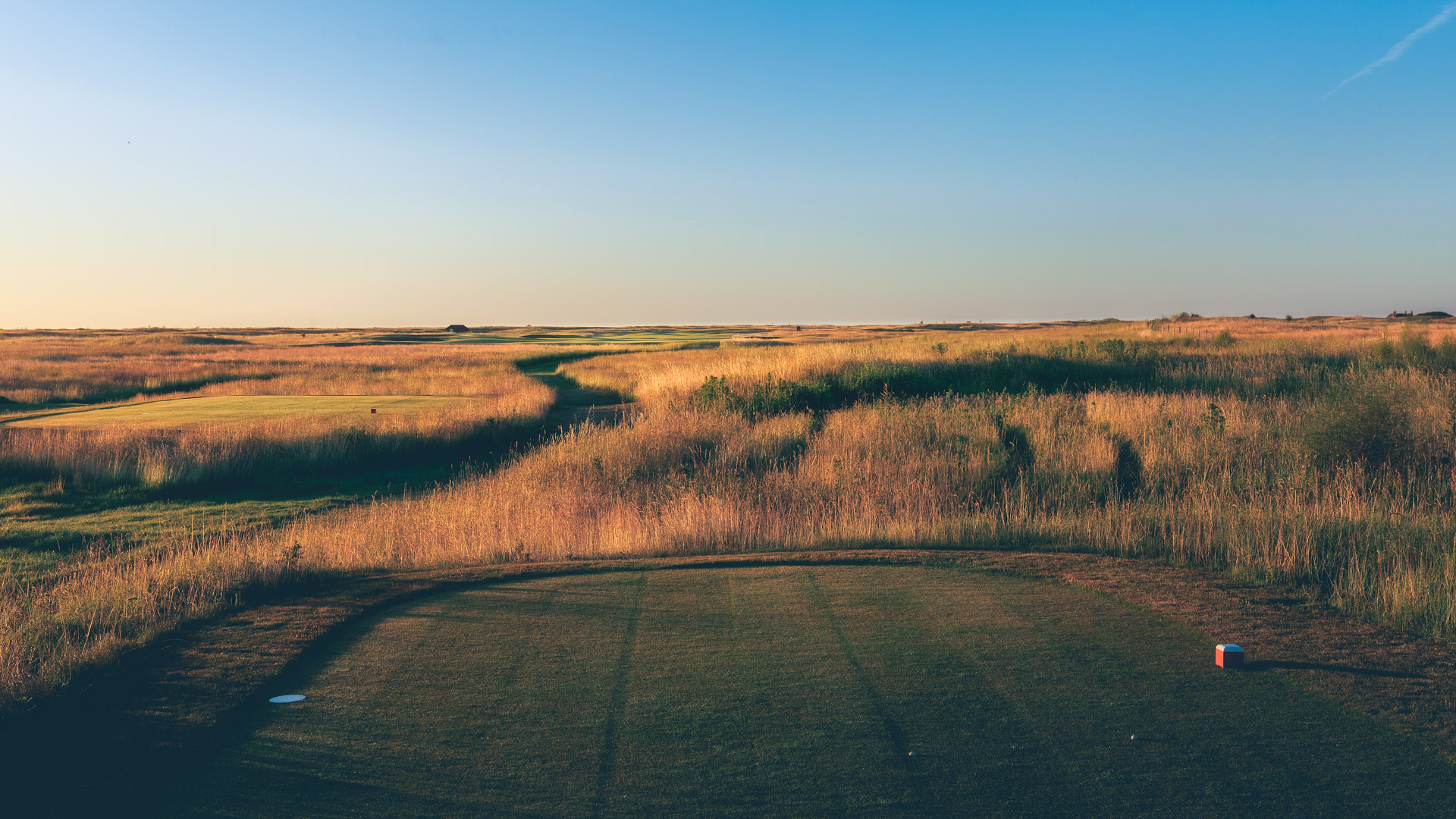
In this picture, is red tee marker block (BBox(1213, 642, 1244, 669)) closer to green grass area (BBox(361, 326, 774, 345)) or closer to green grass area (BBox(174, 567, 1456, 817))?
green grass area (BBox(174, 567, 1456, 817))

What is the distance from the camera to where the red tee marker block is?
4.67 meters

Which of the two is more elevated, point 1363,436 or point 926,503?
point 1363,436

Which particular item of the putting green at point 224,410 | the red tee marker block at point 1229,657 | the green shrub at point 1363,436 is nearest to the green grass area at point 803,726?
the red tee marker block at point 1229,657

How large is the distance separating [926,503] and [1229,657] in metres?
6.49

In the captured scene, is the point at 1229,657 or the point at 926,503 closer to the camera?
the point at 1229,657

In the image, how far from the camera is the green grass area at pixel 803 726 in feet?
10.8

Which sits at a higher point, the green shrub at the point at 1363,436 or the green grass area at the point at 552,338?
the green grass area at the point at 552,338

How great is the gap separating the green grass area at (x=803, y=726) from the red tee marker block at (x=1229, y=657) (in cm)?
6

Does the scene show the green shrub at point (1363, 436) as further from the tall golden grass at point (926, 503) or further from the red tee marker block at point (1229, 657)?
the red tee marker block at point (1229, 657)

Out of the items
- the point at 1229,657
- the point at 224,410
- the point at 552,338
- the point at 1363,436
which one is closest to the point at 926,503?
the point at 1229,657

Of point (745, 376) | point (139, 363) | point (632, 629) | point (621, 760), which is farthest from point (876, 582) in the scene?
point (139, 363)

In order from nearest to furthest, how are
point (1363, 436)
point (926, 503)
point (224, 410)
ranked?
point (926, 503) → point (1363, 436) → point (224, 410)

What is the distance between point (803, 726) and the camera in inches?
156

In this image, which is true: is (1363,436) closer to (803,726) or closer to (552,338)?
(803,726)
